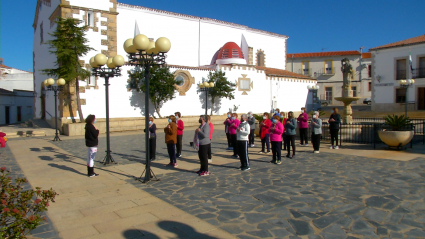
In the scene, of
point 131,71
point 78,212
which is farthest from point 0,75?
point 78,212

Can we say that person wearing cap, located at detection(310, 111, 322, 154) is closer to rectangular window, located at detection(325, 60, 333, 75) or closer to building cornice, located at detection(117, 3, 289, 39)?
building cornice, located at detection(117, 3, 289, 39)

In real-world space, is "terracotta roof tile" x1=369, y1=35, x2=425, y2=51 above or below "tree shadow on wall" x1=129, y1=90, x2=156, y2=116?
above

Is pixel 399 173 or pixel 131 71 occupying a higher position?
pixel 131 71

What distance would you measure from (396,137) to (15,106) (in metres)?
40.0

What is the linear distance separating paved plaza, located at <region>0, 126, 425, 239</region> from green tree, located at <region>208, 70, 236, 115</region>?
14930 millimetres

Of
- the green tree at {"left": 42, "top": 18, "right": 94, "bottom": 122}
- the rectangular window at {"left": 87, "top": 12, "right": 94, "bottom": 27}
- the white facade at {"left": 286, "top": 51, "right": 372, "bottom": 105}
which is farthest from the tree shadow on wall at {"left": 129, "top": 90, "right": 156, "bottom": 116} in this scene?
the white facade at {"left": 286, "top": 51, "right": 372, "bottom": 105}

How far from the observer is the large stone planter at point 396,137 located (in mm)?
10945

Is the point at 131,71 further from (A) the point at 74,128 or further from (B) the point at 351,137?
(B) the point at 351,137

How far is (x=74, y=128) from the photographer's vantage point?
17.9 m

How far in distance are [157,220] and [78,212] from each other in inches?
63.4

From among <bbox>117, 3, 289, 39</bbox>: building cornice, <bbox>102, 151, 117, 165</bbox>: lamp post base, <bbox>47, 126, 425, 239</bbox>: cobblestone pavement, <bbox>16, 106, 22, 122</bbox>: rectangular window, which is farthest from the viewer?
<bbox>16, 106, 22, 122</bbox>: rectangular window

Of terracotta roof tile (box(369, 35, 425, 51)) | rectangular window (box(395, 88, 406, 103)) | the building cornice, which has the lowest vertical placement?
rectangular window (box(395, 88, 406, 103))

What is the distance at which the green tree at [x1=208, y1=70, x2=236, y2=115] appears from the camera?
24.8 m

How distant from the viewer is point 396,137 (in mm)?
11023
